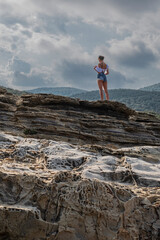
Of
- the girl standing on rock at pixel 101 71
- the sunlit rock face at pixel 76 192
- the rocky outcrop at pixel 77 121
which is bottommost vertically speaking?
the sunlit rock face at pixel 76 192

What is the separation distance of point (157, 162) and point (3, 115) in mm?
13259

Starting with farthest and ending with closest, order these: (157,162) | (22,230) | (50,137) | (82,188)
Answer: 1. (50,137)
2. (157,162)
3. (82,188)
4. (22,230)

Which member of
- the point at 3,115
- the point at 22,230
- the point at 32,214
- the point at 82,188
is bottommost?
the point at 22,230

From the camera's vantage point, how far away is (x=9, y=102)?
20.9 metres

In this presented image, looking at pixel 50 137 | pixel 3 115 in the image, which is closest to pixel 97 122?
pixel 50 137

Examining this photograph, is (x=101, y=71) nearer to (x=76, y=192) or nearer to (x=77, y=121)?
(x=77, y=121)

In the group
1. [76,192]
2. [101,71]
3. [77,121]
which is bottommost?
[76,192]

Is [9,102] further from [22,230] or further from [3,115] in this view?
[22,230]

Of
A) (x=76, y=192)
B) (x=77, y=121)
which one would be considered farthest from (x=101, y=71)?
(x=76, y=192)

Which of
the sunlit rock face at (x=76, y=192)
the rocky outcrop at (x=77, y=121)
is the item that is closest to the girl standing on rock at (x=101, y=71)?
the rocky outcrop at (x=77, y=121)

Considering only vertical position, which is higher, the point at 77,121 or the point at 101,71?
the point at 101,71

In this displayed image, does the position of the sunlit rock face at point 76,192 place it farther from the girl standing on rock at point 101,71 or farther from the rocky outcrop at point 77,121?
the girl standing on rock at point 101,71

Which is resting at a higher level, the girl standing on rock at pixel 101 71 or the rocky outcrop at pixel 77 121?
the girl standing on rock at pixel 101 71

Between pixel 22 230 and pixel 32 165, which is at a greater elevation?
pixel 32 165
